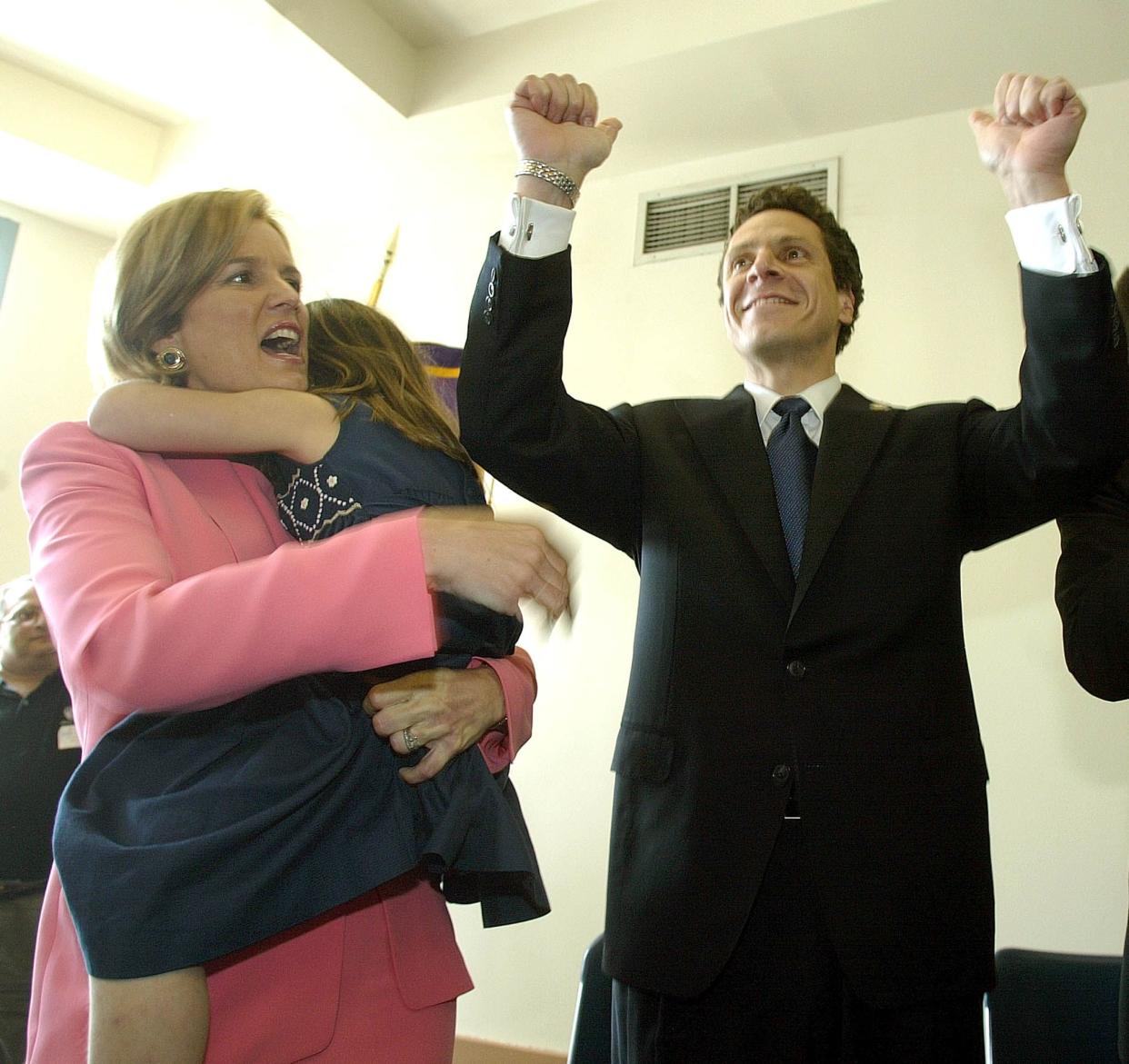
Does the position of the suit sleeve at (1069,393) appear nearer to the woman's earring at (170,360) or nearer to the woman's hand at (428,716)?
the woman's hand at (428,716)

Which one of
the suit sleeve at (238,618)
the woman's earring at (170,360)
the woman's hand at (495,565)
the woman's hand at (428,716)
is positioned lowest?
the woman's hand at (428,716)

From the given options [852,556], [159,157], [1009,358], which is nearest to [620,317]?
[1009,358]

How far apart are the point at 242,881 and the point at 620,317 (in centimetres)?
280

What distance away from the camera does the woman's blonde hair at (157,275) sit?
125 centimetres

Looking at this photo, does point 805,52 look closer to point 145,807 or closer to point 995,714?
point 995,714

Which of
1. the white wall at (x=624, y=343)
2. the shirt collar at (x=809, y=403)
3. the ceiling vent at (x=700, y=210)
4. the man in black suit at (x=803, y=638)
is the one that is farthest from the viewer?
the ceiling vent at (x=700, y=210)

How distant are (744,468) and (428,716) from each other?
0.62m

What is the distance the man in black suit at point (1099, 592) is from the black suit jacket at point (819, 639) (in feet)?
0.26

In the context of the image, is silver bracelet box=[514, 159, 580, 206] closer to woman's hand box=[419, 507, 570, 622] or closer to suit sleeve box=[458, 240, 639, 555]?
suit sleeve box=[458, 240, 639, 555]

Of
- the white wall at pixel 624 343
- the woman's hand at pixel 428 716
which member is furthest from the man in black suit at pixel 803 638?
the white wall at pixel 624 343

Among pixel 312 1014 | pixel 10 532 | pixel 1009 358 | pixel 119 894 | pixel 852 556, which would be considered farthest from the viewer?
pixel 10 532

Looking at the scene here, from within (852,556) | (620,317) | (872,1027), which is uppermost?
(620,317)

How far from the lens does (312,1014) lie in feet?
3.36

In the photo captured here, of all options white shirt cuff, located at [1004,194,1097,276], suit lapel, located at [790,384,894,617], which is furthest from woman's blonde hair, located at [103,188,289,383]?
white shirt cuff, located at [1004,194,1097,276]
